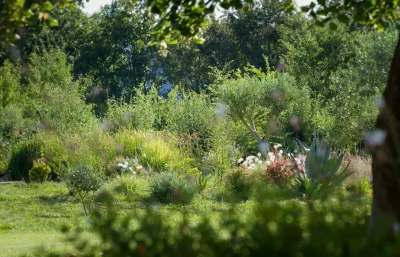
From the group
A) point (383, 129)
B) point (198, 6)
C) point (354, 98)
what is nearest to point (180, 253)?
point (383, 129)

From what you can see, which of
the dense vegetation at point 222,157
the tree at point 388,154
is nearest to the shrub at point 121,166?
the dense vegetation at point 222,157

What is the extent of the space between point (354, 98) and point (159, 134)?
6.33 m

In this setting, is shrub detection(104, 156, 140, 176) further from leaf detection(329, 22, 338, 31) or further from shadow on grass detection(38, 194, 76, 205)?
leaf detection(329, 22, 338, 31)

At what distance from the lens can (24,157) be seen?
66.9ft

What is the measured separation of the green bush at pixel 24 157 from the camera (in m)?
20.2

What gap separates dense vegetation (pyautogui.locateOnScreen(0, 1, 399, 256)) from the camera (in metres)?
3.13

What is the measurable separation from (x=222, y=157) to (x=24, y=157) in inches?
275

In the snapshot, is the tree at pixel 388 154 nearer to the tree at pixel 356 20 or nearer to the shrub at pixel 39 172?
the tree at pixel 356 20

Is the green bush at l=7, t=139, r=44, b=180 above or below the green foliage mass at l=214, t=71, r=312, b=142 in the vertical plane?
below

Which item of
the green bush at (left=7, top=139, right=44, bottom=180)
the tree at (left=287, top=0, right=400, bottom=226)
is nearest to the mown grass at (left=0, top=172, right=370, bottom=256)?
the green bush at (left=7, top=139, right=44, bottom=180)

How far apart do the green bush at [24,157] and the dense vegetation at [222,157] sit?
3 cm

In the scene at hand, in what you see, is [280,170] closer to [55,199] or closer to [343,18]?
[55,199]

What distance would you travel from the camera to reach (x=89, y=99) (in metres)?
47.3

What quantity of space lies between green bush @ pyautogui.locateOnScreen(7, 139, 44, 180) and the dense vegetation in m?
0.03
